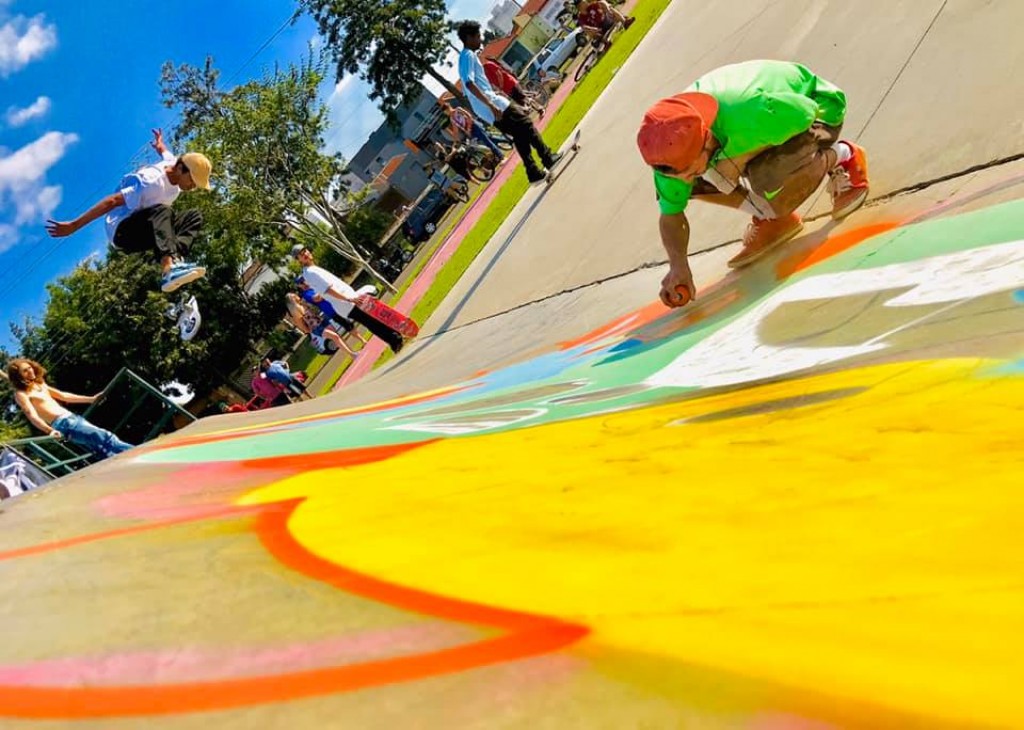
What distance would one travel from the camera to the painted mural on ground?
0.74m

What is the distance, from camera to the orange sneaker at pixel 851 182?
333 cm

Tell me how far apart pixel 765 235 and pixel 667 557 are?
294cm

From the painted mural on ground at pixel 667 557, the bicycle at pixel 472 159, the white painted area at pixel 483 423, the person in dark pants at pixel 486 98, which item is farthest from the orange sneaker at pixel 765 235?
the bicycle at pixel 472 159

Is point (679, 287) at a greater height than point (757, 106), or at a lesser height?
lesser

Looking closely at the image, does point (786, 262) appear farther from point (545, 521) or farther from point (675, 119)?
point (545, 521)

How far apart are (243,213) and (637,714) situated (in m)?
23.7

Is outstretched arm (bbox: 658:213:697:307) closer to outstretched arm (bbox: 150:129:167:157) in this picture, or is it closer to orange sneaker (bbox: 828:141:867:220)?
orange sneaker (bbox: 828:141:867:220)

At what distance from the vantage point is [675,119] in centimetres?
294

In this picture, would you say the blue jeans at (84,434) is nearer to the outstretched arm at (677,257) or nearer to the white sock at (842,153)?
the outstretched arm at (677,257)

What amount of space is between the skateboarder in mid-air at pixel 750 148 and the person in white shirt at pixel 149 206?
4.77m

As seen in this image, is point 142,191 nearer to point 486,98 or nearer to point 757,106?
point 486,98

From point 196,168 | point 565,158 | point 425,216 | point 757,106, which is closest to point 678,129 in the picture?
point 757,106

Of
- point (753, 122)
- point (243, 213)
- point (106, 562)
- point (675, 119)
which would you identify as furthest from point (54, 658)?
point (243, 213)

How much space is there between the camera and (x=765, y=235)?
3.61 meters
